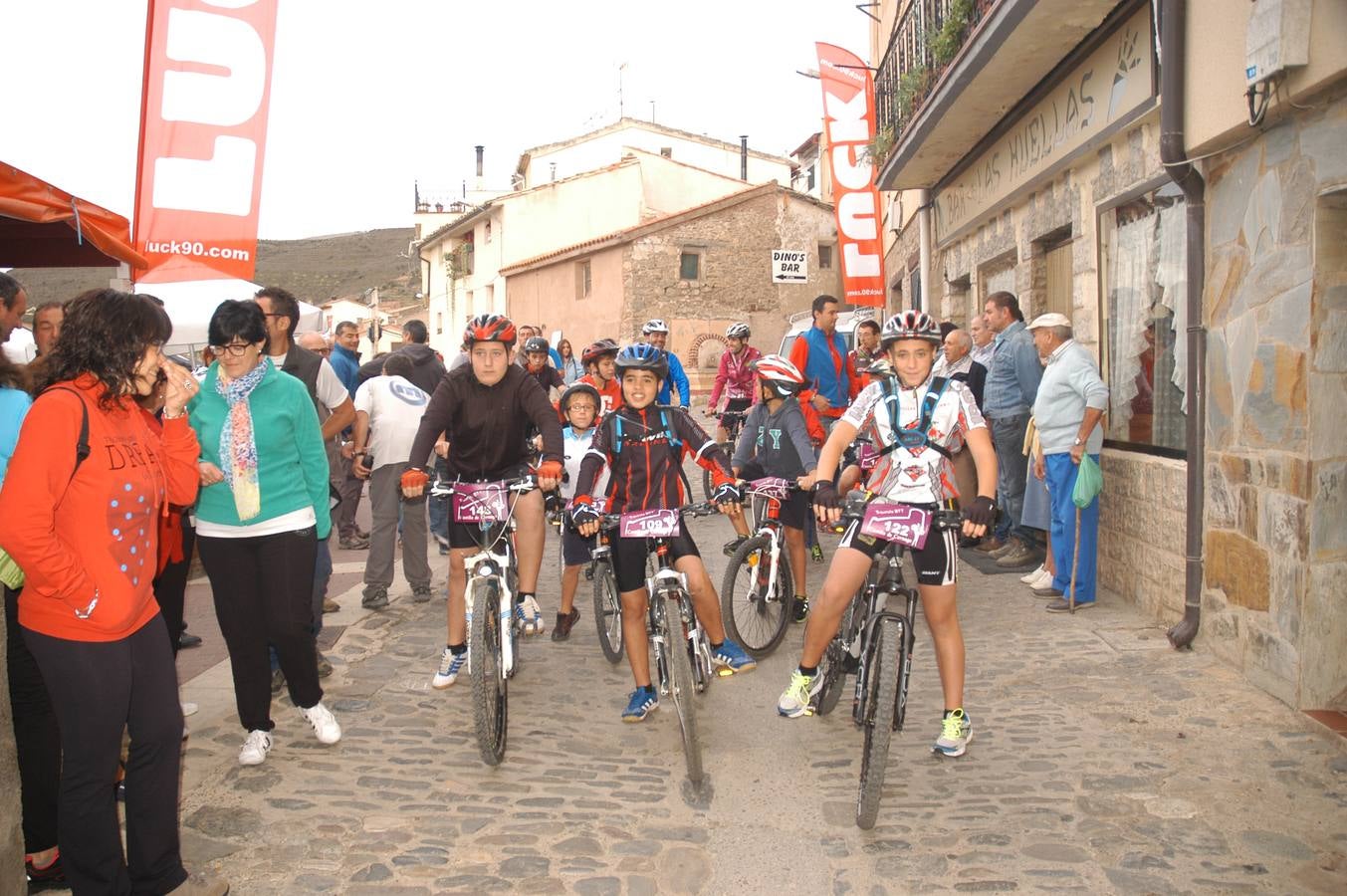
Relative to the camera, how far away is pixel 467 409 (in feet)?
19.1

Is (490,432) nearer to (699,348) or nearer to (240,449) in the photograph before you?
(240,449)

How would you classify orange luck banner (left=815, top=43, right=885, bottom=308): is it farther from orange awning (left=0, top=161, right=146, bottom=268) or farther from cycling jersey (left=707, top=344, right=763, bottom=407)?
orange awning (left=0, top=161, right=146, bottom=268)

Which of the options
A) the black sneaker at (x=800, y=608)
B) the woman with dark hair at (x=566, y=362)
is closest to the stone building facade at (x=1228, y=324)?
the black sneaker at (x=800, y=608)

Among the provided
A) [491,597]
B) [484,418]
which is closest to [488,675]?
[491,597]

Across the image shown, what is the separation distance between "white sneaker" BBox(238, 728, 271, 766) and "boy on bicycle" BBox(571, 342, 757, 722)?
1.70 meters

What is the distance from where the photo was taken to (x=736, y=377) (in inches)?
446

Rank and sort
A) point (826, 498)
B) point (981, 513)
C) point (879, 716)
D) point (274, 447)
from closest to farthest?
point (879, 716) → point (981, 513) → point (826, 498) → point (274, 447)

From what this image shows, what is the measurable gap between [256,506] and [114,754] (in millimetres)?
1625

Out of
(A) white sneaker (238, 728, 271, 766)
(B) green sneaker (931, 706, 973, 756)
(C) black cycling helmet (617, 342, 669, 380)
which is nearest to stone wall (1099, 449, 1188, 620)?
(B) green sneaker (931, 706, 973, 756)

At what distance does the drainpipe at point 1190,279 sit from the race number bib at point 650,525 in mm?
3226

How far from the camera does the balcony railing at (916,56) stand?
1027cm

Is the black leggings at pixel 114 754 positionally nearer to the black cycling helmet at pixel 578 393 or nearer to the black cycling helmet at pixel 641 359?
the black cycling helmet at pixel 641 359

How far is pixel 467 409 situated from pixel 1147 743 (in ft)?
12.2

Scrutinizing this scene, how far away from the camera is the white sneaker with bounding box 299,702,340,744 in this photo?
5.10 m
